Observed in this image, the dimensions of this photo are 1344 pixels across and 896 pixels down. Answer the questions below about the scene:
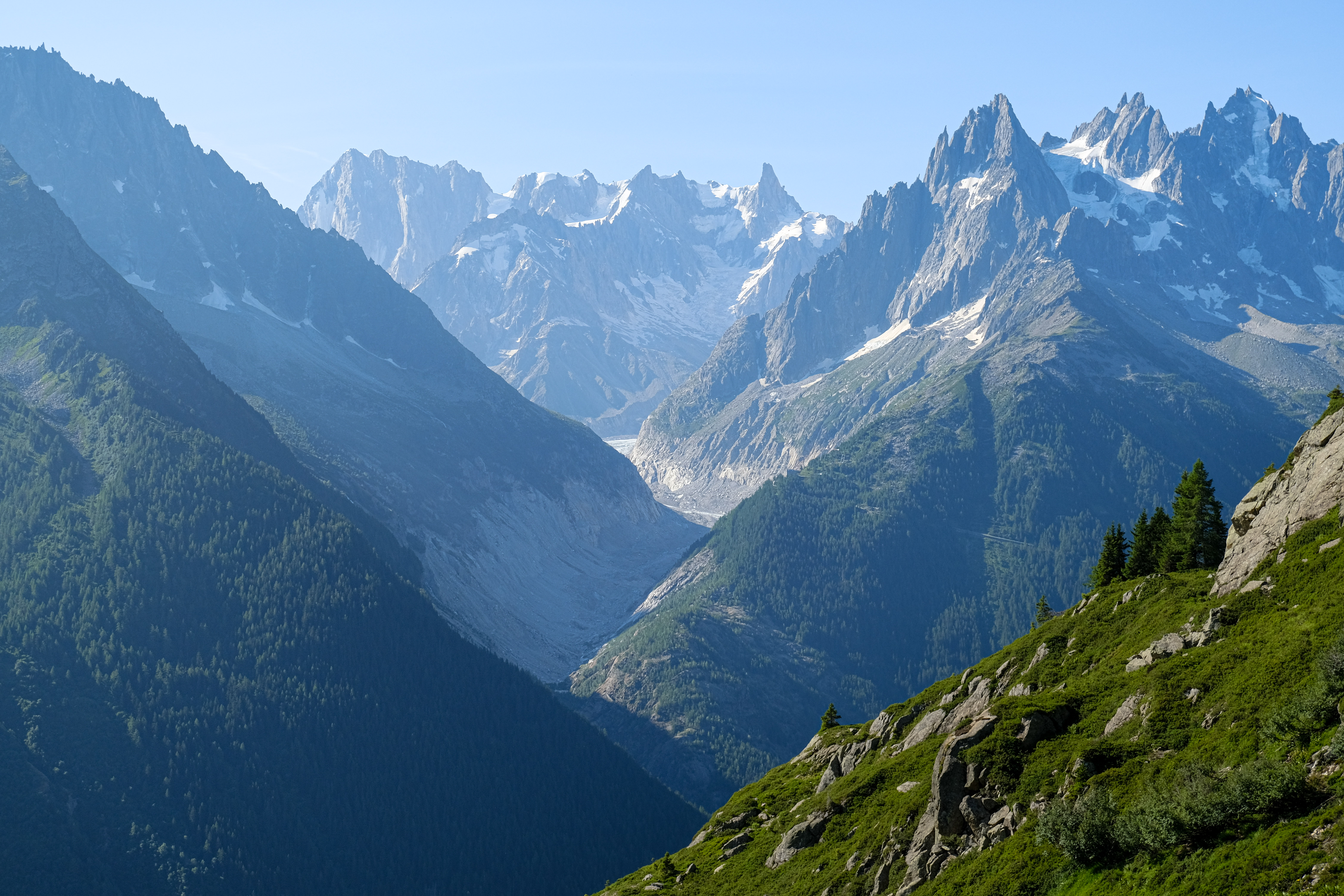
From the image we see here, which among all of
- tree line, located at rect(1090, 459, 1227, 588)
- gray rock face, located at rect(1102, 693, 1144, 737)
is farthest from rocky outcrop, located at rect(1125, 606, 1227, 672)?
tree line, located at rect(1090, 459, 1227, 588)

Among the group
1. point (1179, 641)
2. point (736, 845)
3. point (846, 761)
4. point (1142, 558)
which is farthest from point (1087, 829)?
point (1142, 558)

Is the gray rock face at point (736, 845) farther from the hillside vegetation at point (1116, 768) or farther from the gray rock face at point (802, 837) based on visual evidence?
the gray rock face at point (802, 837)

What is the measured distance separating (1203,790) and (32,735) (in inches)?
7090

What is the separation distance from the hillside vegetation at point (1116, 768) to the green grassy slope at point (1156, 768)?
0.13 metres

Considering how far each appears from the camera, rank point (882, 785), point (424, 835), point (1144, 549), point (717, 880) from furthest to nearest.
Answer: point (424, 835) → point (1144, 549) → point (717, 880) → point (882, 785)

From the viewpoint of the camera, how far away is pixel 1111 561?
113 meters

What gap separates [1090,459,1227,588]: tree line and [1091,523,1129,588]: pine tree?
0.24ft

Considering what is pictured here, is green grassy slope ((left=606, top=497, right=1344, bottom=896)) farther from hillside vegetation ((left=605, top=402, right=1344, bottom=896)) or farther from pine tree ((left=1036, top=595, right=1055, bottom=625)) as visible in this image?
pine tree ((left=1036, top=595, right=1055, bottom=625))

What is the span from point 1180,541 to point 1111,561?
36.9 feet

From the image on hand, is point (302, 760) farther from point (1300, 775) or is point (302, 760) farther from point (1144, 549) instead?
point (1300, 775)

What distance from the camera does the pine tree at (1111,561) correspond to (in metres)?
112

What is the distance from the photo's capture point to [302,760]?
195125 millimetres

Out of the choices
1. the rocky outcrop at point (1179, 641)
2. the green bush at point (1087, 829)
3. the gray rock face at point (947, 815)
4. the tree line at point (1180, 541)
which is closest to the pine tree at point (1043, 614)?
the tree line at point (1180, 541)

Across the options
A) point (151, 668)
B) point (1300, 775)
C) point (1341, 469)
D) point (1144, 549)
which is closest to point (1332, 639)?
point (1300, 775)
